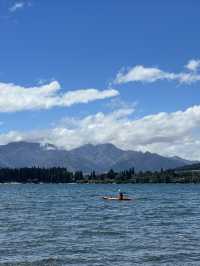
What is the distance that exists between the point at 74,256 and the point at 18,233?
681 inches

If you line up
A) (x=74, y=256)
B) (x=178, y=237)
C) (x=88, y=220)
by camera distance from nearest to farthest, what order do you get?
(x=74, y=256)
(x=178, y=237)
(x=88, y=220)

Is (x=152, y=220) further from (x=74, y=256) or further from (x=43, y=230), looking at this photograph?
(x=74, y=256)

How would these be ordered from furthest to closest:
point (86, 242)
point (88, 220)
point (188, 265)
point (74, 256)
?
point (88, 220), point (86, 242), point (74, 256), point (188, 265)

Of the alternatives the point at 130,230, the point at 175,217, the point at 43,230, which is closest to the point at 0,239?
the point at 43,230

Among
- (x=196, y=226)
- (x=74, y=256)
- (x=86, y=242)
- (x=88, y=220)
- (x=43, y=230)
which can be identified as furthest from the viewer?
(x=88, y=220)

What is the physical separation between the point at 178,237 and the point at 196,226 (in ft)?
44.0

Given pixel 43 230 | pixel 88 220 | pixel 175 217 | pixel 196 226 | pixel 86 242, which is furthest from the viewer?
pixel 175 217

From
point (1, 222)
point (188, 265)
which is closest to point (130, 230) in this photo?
point (1, 222)

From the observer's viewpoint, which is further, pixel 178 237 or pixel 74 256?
pixel 178 237

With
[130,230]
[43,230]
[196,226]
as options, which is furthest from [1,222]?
[196,226]

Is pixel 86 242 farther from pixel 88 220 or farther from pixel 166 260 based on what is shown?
pixel 88 220

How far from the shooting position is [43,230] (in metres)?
67.4

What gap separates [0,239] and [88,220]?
87.4 ft

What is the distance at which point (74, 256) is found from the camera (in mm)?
48062
